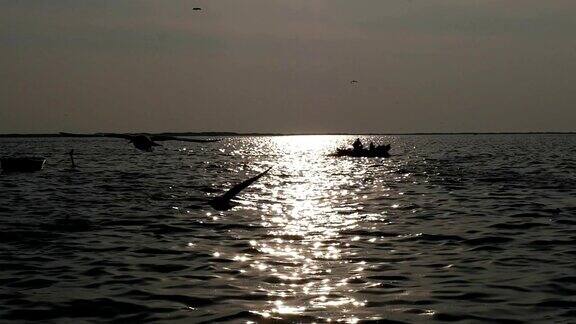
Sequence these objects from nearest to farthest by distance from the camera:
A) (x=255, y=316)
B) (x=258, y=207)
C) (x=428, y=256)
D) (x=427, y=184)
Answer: (x=255, y=316), (x=428, y=256), (x=258, y=207), (x=427, y=184)

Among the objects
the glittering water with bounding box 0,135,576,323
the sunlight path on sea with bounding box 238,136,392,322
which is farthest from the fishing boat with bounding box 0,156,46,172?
the sunlight path on sea with bounding box 238,136,392,322

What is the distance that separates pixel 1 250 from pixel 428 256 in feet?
35.6

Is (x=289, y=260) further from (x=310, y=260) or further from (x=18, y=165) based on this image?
(x=18, y=165)

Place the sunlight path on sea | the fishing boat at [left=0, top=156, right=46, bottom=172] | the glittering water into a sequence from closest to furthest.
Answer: the glittering water
the sunlight path on sea
the fishing boat at [left=0, top=156, right=46, bottom=172]

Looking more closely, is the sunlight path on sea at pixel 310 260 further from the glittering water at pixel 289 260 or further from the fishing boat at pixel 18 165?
the fishing boat at pixel 18 165

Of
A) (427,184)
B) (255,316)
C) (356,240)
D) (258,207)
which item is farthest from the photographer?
(427,184)

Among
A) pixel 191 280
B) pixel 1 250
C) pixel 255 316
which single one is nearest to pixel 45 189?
pixel 1 250

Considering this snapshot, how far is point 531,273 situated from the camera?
578 inches

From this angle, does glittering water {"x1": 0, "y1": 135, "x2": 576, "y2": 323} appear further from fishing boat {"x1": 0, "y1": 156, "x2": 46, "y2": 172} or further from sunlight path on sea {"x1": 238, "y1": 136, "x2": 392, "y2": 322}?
fishing boat {"x1": 0, "y1": 156, "x2": 46, "y2": 172}

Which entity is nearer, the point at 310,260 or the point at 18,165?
the point at 310,260

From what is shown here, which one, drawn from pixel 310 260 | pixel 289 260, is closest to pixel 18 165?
pixel 289 260

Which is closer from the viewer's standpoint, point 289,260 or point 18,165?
point 289,260

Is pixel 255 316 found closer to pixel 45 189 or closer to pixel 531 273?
pixel 531 273

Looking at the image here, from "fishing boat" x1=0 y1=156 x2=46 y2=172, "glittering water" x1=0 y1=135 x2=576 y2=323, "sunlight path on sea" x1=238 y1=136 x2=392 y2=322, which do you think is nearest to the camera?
"glittering water" x1=0 y1=135 x2=576 y2=323
